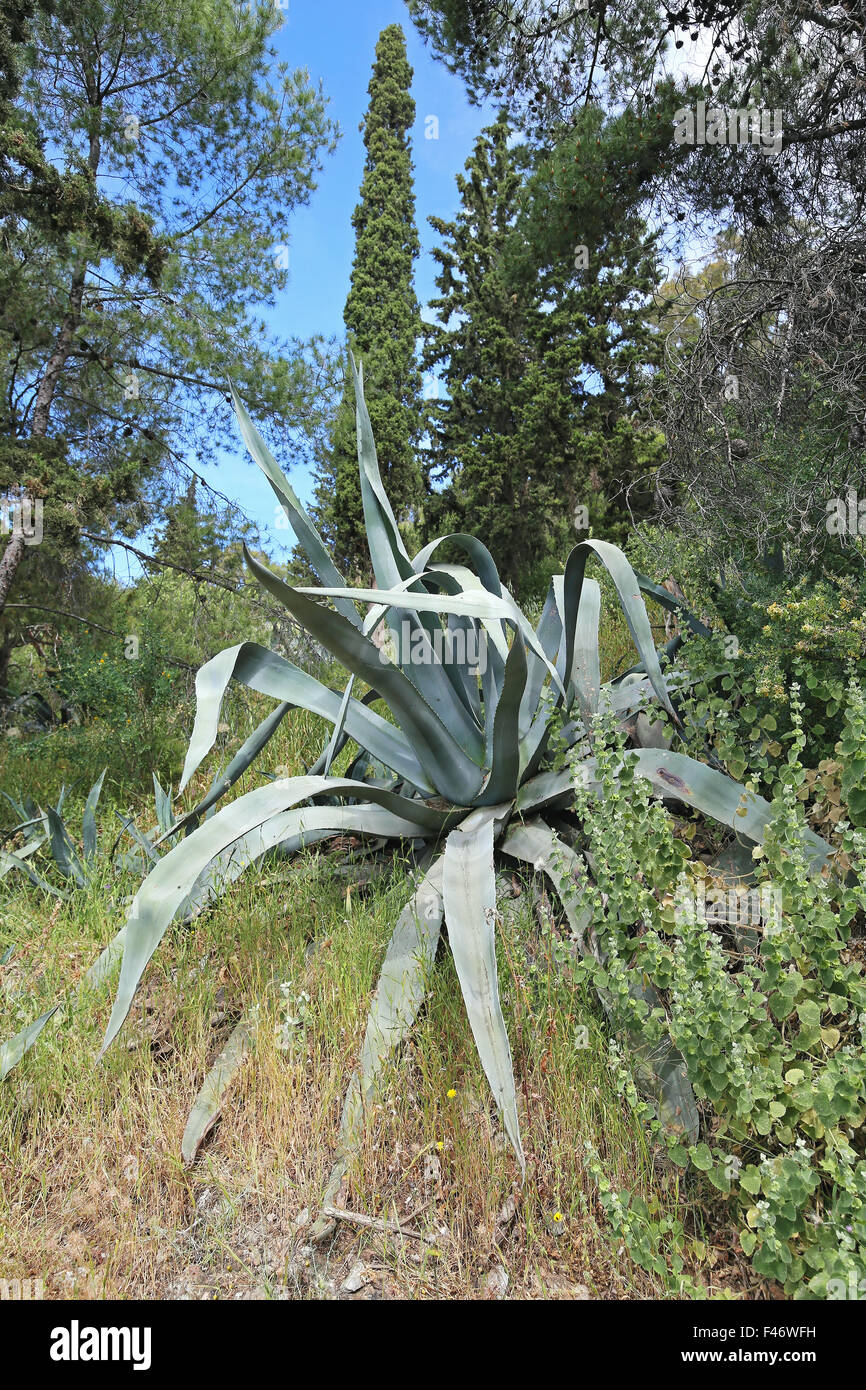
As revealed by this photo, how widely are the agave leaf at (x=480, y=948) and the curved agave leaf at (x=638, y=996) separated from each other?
0.15 metres

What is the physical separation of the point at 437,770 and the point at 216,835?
2.24 ft

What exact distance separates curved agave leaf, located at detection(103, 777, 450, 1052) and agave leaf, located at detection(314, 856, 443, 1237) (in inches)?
11.2

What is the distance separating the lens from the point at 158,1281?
5.17ft

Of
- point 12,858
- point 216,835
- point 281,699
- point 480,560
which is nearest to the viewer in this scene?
point 216,835

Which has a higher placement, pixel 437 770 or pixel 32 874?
pixel 437 770

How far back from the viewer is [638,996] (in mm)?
1796

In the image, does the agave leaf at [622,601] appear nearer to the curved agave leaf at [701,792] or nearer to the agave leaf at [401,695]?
the curved agave leaf at [701,792]

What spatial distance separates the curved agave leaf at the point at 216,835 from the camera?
70.4 inches

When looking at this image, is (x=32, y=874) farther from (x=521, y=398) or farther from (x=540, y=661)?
(x=521, y=398)

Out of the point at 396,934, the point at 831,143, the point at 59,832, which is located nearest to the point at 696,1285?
the point at 396,934

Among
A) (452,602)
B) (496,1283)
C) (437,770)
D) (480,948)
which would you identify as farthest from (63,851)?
(496,1283)

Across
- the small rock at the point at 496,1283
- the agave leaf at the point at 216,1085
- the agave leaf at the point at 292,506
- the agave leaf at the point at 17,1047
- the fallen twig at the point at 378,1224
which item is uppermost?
the agave leaf at the point at 292,506

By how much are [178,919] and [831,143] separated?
4462 mm

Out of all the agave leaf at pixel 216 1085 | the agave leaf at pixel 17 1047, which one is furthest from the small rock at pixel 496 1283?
the agave leaf at pixel 17 1047
